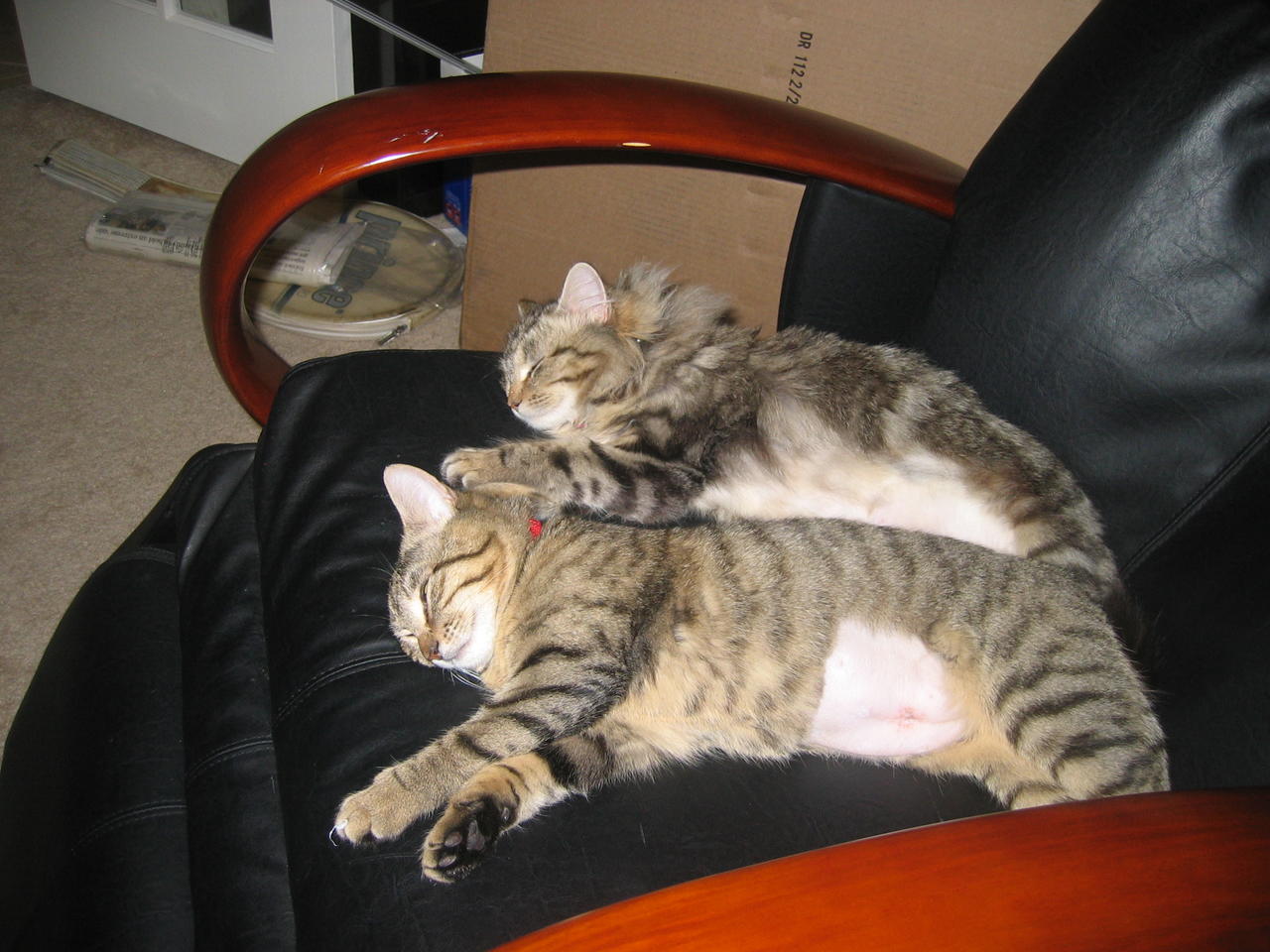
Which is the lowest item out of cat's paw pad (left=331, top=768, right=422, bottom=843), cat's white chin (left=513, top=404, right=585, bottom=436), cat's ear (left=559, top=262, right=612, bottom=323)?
cat's paw pad (left=331, top=768, right=422, bottom=843)

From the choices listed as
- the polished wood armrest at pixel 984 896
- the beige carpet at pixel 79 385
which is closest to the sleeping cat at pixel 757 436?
the polished wood armrest at pixel 984 896

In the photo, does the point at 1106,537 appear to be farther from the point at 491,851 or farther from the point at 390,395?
the point at 390,395

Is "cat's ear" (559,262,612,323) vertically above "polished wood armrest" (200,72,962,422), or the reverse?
"polished wood armrest" (200,72,962,422)

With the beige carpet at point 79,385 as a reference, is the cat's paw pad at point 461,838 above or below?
above

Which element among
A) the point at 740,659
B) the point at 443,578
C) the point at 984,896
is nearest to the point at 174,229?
the point at 443,578

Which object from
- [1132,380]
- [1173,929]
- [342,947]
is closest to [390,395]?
[342,947]

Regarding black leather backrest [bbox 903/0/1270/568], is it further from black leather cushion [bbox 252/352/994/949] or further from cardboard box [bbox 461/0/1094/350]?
black leather cushion [bbox 252/352/994/949]

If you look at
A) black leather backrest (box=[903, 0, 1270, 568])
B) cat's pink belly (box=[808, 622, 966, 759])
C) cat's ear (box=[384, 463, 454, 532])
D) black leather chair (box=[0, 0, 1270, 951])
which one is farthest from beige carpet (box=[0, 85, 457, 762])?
black leather backrest (box=[903, 0, 1270, 568])

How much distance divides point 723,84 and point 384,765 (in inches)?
63.4

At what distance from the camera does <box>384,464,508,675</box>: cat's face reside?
4.25ft

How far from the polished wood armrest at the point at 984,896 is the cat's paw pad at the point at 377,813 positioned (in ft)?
1.66

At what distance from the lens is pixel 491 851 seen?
1.03 meters

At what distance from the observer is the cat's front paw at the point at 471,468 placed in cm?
148

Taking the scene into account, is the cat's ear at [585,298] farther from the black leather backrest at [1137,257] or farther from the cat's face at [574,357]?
the black leather backrest at [1137,257]
